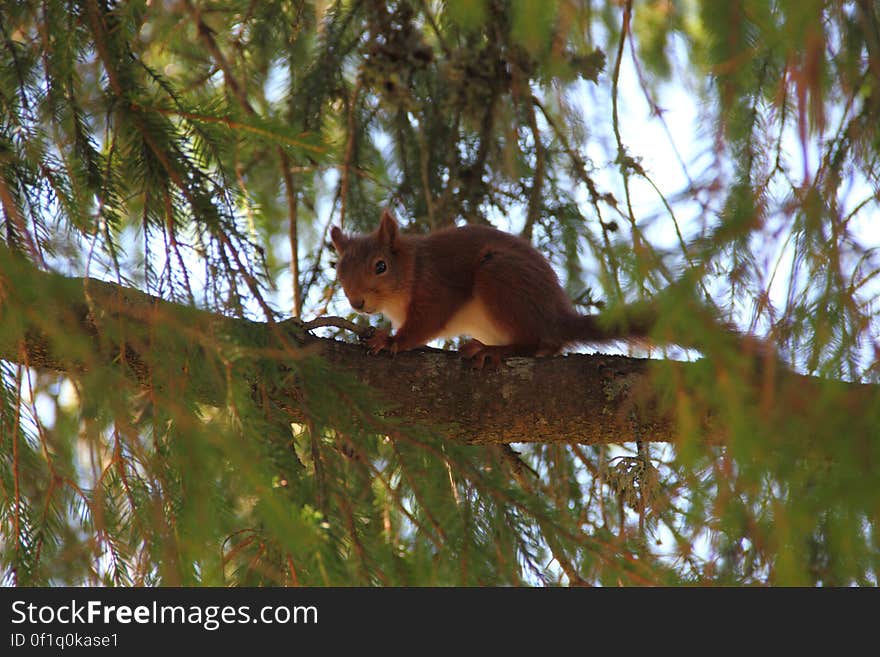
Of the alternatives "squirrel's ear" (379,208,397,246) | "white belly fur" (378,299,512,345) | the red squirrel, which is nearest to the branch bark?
the red squirrel

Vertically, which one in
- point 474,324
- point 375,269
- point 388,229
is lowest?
point 474,324

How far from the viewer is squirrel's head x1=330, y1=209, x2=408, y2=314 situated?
3160 millimetres

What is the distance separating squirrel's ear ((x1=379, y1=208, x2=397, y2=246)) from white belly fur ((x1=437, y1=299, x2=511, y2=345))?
1.18 ft

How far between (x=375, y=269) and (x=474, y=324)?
41 centimetres

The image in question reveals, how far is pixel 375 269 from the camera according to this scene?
3170 millimetres

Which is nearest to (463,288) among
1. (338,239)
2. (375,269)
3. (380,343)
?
(375,269)

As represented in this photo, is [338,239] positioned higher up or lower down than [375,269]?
higher up

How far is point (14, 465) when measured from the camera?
180cm

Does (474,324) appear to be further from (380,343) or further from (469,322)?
(380,343)

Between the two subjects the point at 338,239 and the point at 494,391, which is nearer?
the point at 494,391

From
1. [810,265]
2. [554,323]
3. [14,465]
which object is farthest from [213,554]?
[554,323]

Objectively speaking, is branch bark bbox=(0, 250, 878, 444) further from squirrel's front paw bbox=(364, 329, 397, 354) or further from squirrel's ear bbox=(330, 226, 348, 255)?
squirrel's ear bbox=(330, 226, 348, 255)

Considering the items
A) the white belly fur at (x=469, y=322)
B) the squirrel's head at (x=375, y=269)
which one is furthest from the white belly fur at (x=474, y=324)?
the squirrel's head at (x=375, y=269)

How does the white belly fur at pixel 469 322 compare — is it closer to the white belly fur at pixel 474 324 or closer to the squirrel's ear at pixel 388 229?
the white belly fur at pixel 474 324
